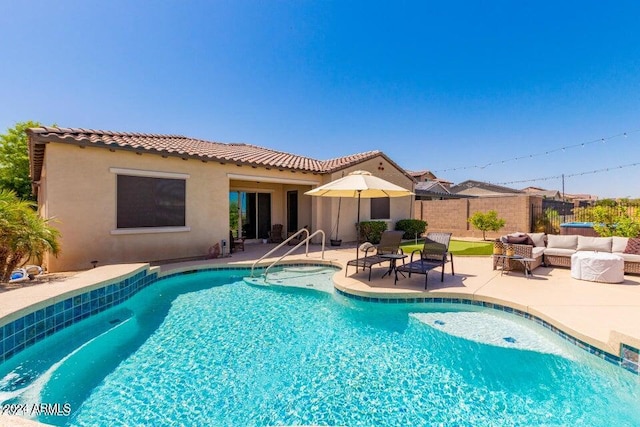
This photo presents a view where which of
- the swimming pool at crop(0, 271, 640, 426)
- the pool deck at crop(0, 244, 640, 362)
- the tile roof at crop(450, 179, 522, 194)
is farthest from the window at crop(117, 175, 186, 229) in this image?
the tile roof at crop(450, 179, 522, 194)

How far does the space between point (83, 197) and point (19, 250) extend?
2700 millimetres

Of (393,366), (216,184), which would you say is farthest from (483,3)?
(393,366)

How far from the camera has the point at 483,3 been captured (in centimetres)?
1209

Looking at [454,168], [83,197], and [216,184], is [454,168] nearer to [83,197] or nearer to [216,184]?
[216,184]

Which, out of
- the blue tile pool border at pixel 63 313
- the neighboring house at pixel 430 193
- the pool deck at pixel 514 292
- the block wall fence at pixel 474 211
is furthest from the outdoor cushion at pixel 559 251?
the neighboring house at pixel 430 193

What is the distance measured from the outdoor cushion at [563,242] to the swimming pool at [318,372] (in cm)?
609

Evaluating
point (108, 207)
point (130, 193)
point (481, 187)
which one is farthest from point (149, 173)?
point (481, 187)

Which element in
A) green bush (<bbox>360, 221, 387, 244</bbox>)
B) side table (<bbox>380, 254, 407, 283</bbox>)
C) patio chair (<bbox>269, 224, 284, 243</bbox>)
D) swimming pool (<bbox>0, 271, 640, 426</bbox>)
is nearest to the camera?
swimming pool (<bbox>0, 271, 640, 426</bbox>)

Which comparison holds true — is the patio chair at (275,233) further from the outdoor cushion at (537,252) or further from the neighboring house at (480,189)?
the neighboring house at (480,189)

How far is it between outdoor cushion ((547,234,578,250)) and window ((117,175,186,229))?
14142mm

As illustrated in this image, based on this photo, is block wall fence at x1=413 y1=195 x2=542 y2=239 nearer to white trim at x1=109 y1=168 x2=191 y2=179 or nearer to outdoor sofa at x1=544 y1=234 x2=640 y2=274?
outdoor sofa at x1=544 y1=234 x2=640 y2=274

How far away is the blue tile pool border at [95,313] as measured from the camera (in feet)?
14.3

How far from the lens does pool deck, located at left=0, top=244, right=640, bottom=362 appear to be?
4.86 m

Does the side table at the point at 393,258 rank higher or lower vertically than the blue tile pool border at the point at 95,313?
higher
